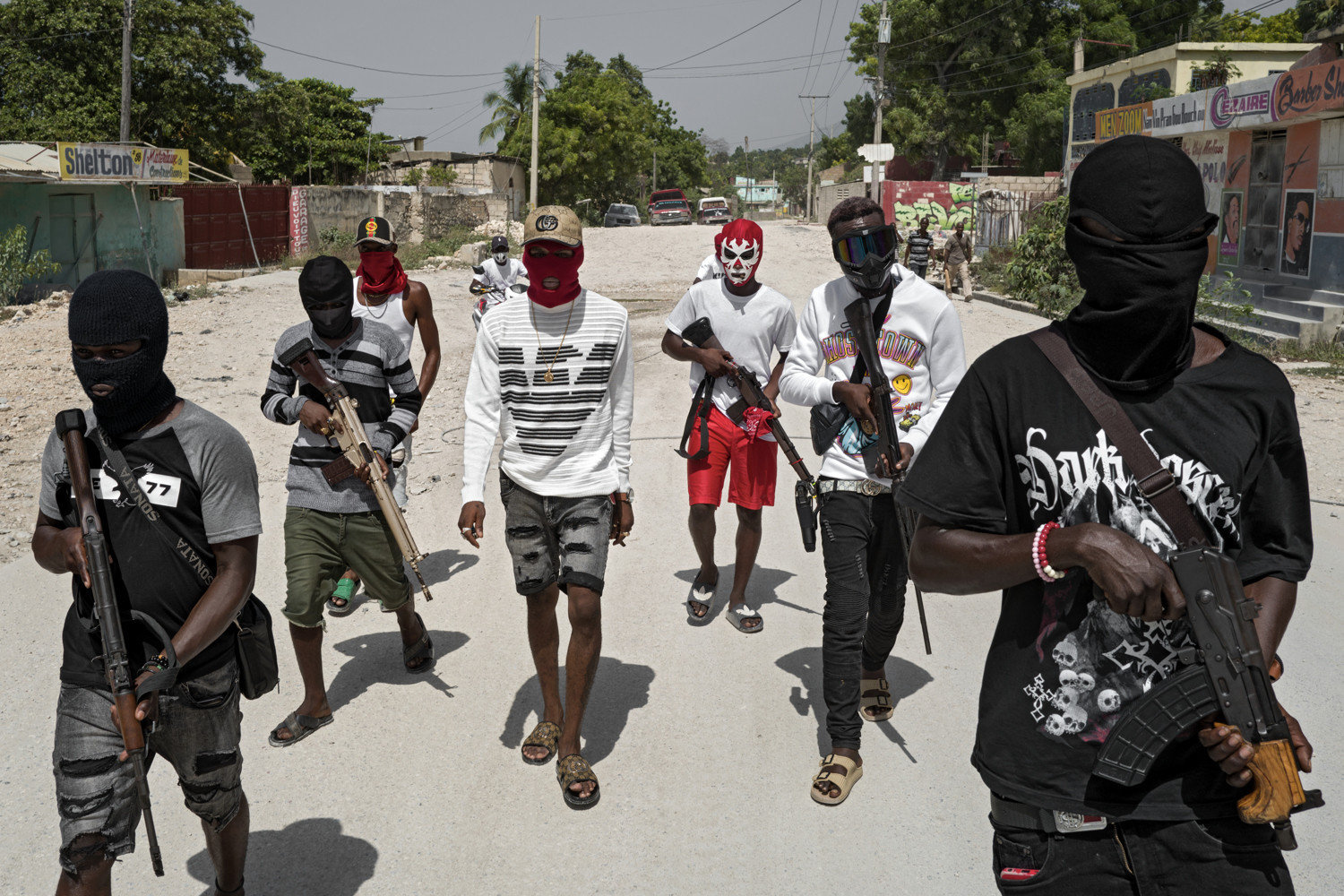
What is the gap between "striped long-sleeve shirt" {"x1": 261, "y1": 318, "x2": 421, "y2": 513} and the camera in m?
4.78

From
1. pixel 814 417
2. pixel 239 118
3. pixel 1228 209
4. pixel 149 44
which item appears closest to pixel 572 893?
pixel 814 417

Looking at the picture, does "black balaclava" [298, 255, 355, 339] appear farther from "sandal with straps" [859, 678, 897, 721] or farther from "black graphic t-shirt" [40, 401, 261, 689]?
"sandal with straps" [859, 678, 897, 721]

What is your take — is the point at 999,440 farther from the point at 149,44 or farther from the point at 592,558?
the point at 149,44

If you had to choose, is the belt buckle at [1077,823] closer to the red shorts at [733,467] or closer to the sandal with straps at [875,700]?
the sandal with straps at [875,700]

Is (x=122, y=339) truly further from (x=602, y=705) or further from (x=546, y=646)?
(x=602, y=705)

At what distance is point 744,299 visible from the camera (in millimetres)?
6078

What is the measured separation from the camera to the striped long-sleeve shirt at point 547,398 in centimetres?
426

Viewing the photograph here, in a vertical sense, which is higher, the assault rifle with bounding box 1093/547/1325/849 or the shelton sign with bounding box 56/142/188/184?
the shelton sign with bounding box 56/142/188/184

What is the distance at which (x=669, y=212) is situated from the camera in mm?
49156

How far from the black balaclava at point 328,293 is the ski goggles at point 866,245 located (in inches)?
81.5

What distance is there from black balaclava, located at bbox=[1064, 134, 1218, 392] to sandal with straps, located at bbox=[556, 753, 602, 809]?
262 centimetres

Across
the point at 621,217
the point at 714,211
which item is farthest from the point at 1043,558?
the point at 714,211

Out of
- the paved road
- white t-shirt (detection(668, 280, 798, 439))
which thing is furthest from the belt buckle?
white t-shirt (detection(668, 280, 798, 439))

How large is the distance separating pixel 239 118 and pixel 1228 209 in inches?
1278
